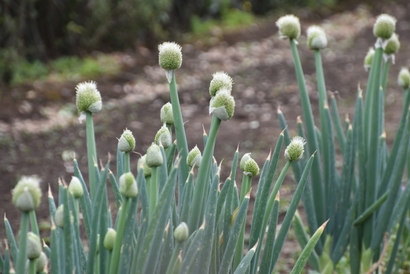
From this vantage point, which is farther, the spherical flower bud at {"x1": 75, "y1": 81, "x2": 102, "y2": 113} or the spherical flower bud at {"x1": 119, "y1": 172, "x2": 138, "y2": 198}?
the spherical flower bud at {"x1": 75, "y1": 81, "x2": 102, "y2": 113}

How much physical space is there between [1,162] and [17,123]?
Answer: 727mm

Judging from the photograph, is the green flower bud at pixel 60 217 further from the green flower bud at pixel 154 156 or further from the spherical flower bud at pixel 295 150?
the spherical flower bud at pixel 295 150

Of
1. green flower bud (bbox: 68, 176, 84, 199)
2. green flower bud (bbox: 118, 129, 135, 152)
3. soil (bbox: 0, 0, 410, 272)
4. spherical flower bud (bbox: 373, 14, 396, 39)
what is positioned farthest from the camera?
soil (bbox: 0, 0, 410, 272)

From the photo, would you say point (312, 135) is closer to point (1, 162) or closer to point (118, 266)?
point (118, 266)

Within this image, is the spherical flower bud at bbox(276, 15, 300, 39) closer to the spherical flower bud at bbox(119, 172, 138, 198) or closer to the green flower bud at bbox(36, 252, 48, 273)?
the spherical flower bud at bbox(119, 172, 138, 198)

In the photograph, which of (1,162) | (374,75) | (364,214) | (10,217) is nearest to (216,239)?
(364,214)

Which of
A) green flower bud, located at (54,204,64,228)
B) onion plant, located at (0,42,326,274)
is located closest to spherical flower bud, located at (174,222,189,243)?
onion plant, located at (0,42,326,274)

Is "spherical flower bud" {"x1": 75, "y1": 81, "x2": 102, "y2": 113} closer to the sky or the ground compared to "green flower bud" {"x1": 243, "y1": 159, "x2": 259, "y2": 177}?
closer to the sky

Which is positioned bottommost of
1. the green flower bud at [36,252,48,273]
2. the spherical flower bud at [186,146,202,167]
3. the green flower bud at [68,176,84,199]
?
the green flower bud at [36,252,48,273]

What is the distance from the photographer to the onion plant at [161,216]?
1.35 metres

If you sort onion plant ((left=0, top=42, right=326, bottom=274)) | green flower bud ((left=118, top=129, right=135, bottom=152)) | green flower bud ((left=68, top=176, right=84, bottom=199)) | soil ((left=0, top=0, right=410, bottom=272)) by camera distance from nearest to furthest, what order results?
onion plant ((left=0, top=42, right=326, bottom=274))
green flower bud ((left=68, top=176, right=84, bottom=199))
green flower bud ((left=118, top=129, right=135, bottom=152))
soil ((left=0, top=0, right=410, bottom=272))

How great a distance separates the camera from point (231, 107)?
1.39 metres

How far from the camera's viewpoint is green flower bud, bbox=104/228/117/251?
138cm

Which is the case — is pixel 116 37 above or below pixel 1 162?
above
